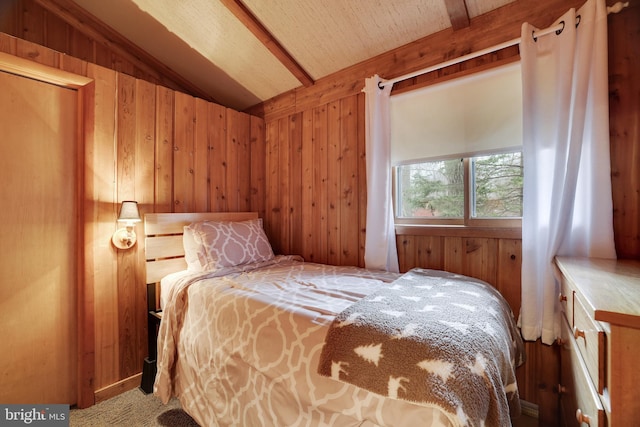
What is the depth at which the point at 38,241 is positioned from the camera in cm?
Result: 167

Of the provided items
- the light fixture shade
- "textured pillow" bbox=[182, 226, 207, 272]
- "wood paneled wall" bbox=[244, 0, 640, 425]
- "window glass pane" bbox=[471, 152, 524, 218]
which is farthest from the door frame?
"window glass pane" bbox=[471, 152, 524, 218]

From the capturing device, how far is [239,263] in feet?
6.97

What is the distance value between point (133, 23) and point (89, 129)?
3.61 feet

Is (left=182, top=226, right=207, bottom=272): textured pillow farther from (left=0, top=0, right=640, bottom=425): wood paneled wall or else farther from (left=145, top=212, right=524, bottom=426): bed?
(left=0, top=0, right=640, bottom=425): wood paneled wall

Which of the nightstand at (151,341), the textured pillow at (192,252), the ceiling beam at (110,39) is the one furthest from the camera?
the ceiling beam at (110,39)

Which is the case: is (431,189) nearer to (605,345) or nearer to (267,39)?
(605,345)

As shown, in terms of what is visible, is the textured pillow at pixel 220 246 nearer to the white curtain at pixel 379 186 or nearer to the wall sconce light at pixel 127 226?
the wall sconce light at pixel 127 226

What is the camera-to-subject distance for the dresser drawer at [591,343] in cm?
70

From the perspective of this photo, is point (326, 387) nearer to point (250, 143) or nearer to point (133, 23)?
→ point (250, 143)

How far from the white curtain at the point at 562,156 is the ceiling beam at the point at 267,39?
1.58 meters

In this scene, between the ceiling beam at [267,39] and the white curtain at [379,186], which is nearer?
the ceiling beam at [267,39]

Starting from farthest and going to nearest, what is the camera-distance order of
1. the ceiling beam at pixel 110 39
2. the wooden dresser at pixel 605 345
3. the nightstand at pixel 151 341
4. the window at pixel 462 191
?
the ceiling beam at pixel 110 39 < the nightstand at pixel 151 341 < the window at pixel 462 191 < the wooden dresser at pixel 605 345

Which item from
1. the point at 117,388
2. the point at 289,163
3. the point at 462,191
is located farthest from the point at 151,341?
the point at 462,191

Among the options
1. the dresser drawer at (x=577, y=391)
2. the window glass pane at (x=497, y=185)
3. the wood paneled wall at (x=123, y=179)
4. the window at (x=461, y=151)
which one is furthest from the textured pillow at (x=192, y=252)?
the dresser drawer at (x=577, y=391)
